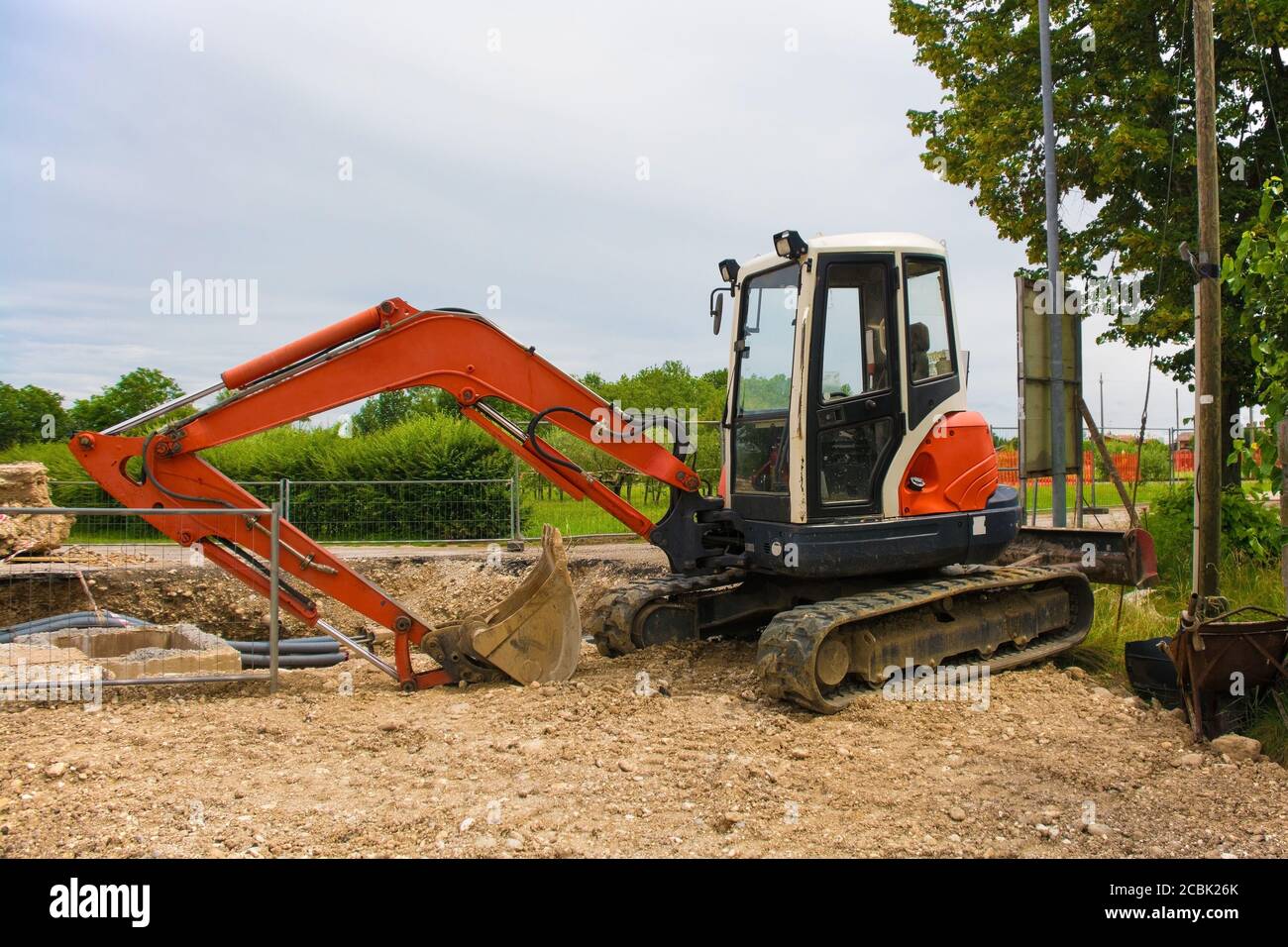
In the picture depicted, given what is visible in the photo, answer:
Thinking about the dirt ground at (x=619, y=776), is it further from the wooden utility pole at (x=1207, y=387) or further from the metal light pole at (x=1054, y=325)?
the metal light pole at (x=1054, y=325)

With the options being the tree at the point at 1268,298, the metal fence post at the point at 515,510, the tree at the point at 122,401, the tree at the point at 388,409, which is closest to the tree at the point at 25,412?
the tree at the point at 122,401

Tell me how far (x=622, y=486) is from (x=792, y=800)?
4.17 meters

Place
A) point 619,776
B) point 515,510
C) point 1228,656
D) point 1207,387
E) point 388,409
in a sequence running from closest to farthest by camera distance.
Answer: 1. point 619,776
2. point 1228,656
3. point 1207,387
4. point 515,510
5. point 388,409

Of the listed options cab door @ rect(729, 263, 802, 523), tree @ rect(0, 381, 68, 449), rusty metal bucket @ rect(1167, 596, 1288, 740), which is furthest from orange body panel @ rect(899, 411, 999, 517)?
tree @ rect(0, 381, 68, 449)

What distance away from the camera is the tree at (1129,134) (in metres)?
13.8

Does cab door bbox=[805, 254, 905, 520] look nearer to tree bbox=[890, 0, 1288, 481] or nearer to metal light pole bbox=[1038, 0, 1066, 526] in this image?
metal light pole bbox=[1038, 0, 1066, 526]

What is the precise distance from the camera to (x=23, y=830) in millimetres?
3887

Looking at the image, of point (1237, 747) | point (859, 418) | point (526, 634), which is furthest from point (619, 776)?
point (1237, 747)

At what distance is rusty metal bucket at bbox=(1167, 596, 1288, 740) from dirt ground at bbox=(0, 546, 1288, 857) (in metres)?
0.32

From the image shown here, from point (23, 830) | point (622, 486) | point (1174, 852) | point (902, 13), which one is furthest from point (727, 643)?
point (902, 13)

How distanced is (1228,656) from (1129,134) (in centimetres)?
1032

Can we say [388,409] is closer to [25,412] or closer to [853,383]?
[25,412]

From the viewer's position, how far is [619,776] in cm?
453

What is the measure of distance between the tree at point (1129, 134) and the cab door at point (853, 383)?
9174 millimetres
